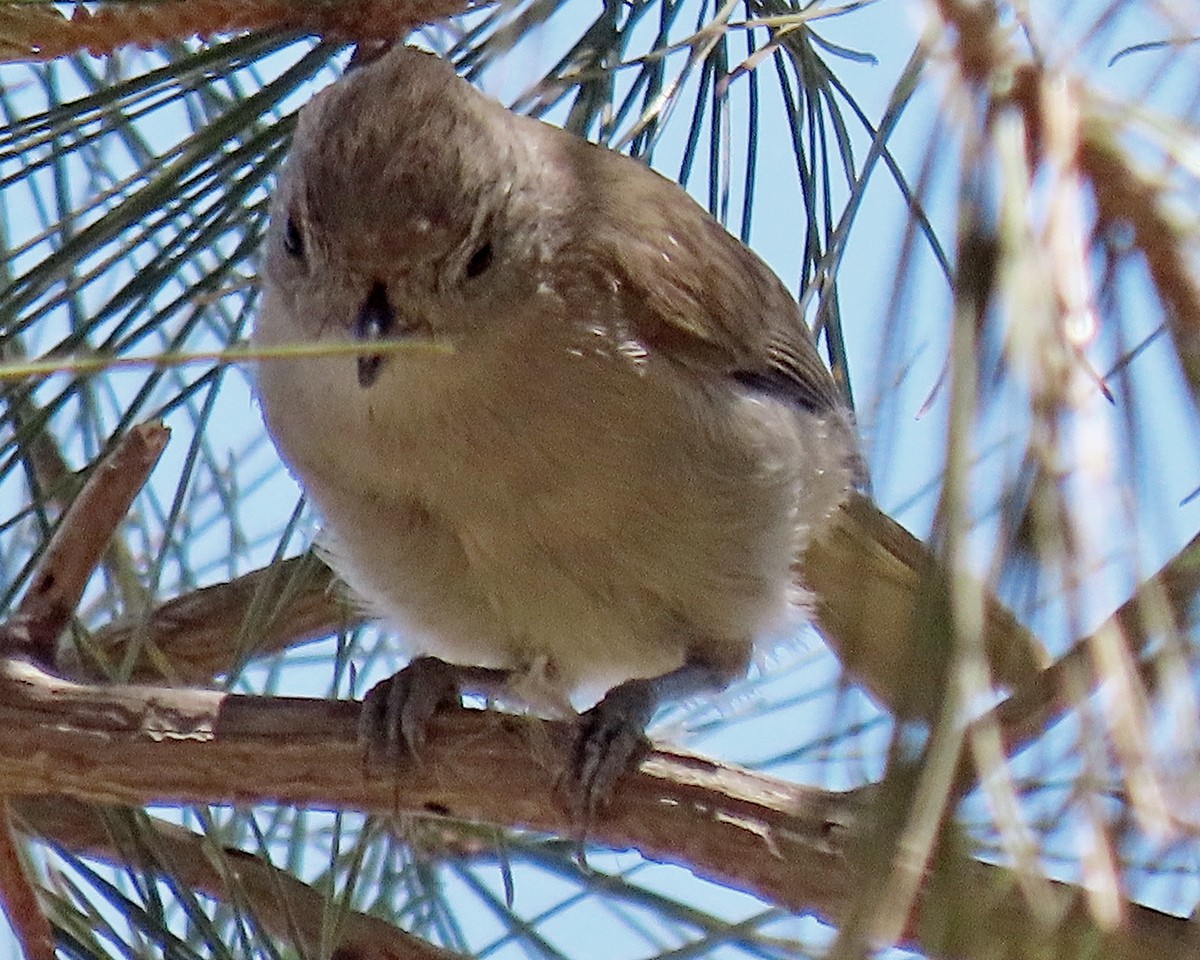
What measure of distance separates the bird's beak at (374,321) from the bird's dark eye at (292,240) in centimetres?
11

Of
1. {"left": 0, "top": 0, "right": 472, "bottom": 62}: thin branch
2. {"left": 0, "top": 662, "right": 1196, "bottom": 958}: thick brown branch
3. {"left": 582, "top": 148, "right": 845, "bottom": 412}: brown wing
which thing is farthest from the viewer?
{"left": 582, "top": 148, "right": 845, "bottom": 412}: brown wing

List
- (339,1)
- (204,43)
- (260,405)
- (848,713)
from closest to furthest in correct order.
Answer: (848,713) < (339,1) < (204,43) < (260,405)

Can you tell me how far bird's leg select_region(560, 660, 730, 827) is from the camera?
1841mm

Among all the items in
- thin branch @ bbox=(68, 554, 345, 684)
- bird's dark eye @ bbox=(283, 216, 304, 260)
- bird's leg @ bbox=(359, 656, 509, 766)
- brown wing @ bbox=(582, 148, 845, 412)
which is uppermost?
brown wing @ bbox=(582, 148, 845, 412)

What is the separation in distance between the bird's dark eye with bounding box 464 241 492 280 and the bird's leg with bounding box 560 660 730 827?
56 cm

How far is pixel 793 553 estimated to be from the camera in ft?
8.02

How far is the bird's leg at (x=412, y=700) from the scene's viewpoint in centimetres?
185

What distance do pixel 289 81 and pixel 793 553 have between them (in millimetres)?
984

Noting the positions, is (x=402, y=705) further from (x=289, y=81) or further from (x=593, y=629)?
(x=289, y=81)

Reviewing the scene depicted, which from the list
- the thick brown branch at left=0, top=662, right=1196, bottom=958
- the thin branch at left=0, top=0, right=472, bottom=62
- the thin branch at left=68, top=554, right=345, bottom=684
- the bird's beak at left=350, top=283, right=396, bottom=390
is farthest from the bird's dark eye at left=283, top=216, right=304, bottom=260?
the thick brown branch at left=0, top=662, right=1196, bottom=958

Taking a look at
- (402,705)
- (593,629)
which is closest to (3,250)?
(402,705)

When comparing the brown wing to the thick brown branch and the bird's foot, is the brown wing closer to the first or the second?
the bird's foot

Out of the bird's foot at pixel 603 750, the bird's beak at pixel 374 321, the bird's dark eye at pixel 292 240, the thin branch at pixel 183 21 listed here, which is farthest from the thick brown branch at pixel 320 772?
the thin branch at pixel 183 21

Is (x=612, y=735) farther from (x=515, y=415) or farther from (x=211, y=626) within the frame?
(x=211, y=626)
